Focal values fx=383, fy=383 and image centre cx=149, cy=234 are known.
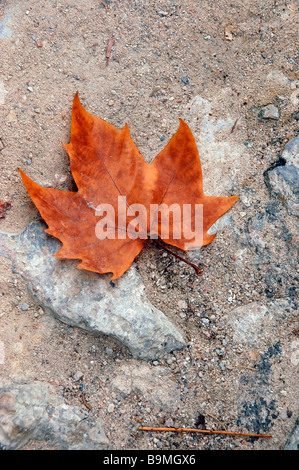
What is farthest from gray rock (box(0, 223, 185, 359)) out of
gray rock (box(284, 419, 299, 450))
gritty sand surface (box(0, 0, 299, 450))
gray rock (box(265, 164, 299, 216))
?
gray rock (box(265, 164, 299, 216))

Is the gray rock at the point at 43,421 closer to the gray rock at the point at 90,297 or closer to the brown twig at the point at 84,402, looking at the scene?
the brown twig at the point at 84,402

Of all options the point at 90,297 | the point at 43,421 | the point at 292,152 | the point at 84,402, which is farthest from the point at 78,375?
the point at 292,152

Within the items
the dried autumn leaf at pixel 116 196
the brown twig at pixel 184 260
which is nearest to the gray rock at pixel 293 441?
the brown twig at pixel 184 260

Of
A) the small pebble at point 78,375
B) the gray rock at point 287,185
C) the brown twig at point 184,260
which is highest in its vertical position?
the gray rock at point 287,185

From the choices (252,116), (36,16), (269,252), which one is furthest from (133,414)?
(36,16)

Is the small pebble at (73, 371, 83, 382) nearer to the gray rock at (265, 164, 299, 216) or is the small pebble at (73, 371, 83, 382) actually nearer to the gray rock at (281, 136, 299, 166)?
the gray rock at (265, 164, 299, 216)
